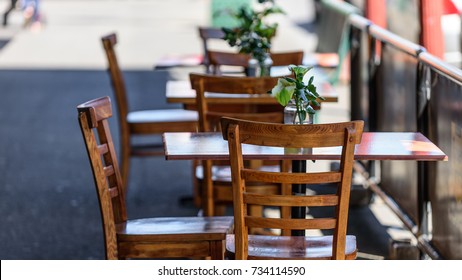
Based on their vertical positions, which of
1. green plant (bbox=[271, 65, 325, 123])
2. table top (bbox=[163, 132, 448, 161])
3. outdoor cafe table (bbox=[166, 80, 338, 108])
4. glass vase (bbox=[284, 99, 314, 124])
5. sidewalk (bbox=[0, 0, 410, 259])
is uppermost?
green plant (bbox=[271, 65, 325, 123])

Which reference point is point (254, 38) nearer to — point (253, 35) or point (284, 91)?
point (253, 35)

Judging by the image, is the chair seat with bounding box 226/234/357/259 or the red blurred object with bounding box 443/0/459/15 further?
the red blurred object with bounding box 443/0/459/15

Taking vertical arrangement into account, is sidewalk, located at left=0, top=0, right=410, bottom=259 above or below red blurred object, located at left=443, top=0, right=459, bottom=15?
below

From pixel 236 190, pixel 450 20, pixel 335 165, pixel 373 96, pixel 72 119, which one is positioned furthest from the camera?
pixel 450 20

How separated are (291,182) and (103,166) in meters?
1.09

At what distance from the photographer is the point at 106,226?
4.96 metres

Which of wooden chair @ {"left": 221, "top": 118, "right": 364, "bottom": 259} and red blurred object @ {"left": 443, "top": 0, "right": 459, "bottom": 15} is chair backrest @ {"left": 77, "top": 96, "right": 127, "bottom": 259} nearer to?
wooden chair @ {"left": 221, "top": 118, "right": 364, "bottom": 259}

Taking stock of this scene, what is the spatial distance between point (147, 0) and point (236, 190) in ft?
90.7

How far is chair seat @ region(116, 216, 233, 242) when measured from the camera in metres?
5.02

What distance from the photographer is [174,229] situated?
5129mm

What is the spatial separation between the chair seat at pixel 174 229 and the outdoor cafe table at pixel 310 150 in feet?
1.21

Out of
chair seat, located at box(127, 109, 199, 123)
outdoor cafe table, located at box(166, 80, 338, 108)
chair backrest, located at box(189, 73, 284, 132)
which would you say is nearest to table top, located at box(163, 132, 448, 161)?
chair backrest, located at box(189, 73, 284, 132)
